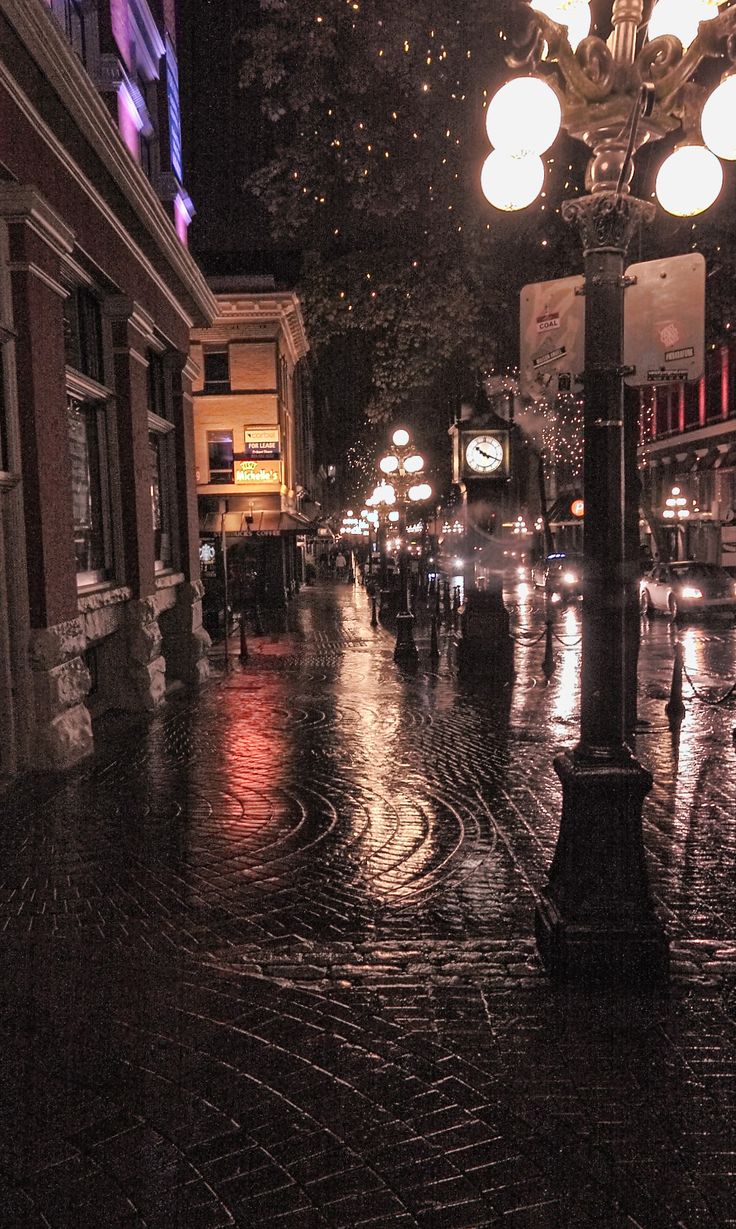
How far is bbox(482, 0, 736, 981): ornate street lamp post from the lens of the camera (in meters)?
4.49

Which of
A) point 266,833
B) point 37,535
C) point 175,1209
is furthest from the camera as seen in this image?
point 37,535

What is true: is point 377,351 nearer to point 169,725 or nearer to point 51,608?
point 169,725

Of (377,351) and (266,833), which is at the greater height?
(377,351)

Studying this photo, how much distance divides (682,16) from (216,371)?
1203 inches

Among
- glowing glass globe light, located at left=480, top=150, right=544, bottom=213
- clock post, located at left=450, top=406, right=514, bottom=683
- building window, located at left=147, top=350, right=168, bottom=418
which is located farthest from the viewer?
clock post, located at left=450, top=406, right=514, bottom=683

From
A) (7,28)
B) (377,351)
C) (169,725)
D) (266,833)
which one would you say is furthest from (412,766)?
(377,351)

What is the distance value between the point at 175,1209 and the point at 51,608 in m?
6.68

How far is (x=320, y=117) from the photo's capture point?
1131 cm

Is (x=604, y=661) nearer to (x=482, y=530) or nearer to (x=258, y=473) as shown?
(x=482, y=530)

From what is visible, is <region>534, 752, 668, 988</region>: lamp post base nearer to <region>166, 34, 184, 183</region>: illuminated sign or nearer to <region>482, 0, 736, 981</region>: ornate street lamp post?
<region>482, 0, 736, 981</region>: ornate street lamp post

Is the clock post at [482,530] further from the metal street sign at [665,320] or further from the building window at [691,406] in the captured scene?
the building window at [691,406]

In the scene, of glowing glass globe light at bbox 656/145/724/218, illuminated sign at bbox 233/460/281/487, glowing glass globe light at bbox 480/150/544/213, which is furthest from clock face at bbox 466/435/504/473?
illuminated sign at bbox 233/460/281/487

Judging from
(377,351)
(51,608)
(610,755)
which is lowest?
(610,755)

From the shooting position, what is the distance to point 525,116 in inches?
179
